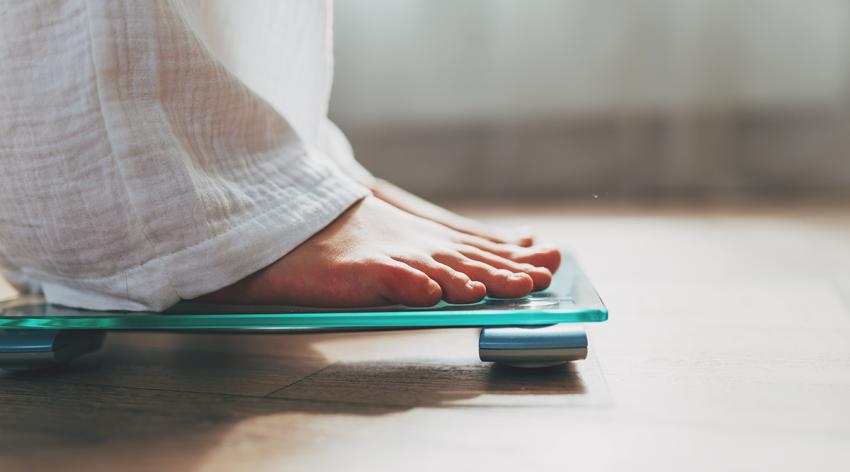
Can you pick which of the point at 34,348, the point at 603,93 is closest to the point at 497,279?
the point at 34,348

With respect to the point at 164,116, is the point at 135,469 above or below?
below

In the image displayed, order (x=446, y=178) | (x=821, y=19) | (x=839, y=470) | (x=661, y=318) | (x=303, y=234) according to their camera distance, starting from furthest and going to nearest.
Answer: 1. (x=446, y=178)
2. (x=821, y=19)
3. (x=661, y=318)
4. (x=303, y=234)
5. (x=839, y=470)

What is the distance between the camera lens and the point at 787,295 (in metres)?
0.83

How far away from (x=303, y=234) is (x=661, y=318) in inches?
14.2

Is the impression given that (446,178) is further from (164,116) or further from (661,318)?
(164,116)

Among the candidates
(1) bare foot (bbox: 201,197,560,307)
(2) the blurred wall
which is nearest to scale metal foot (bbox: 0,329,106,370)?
(1) bare foot (bbox: 201,197,560,307)

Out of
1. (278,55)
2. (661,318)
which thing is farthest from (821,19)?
(278,55)

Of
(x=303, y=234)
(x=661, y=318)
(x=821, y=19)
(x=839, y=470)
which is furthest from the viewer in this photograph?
(x=821, y=19)

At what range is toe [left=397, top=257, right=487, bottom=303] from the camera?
59 centimetres

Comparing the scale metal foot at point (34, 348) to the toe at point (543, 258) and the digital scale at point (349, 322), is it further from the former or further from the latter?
the toe at point (543, 258)

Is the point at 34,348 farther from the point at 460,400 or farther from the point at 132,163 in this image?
the point at 460,400

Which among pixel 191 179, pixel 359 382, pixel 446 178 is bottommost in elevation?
pixel 446 178

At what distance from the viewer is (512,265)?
656 millimetres

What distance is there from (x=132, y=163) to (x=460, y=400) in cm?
29
